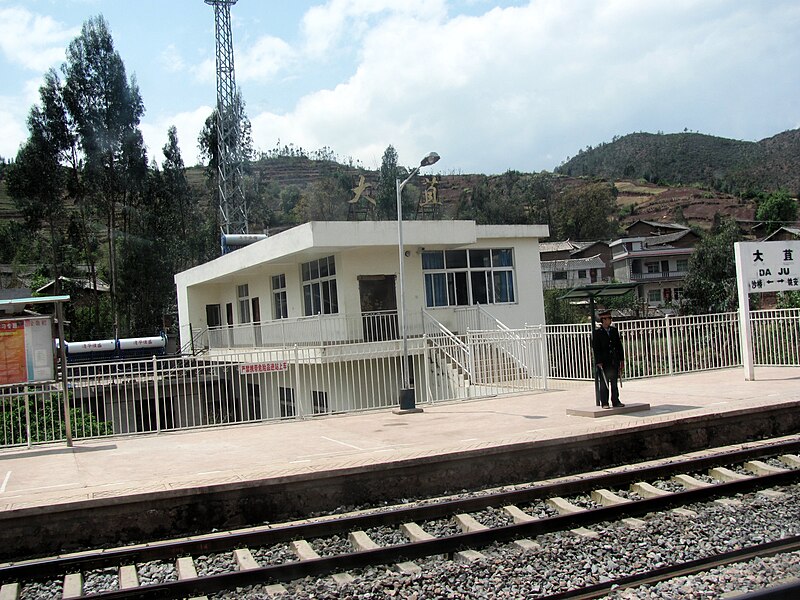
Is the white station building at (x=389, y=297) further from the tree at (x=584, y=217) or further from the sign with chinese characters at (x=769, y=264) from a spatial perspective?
the tree at (x=584, y=217)

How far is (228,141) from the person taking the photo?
163ft

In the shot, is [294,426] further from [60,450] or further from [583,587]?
[583,587]

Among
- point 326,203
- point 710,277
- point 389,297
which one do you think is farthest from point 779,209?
point 389,297

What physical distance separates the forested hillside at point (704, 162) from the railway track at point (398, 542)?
139 meters

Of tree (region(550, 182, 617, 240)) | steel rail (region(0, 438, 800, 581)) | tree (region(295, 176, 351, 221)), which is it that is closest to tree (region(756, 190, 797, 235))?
tree (region(550, 182, 617, 240))

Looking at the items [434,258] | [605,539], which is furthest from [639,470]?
[434,258]

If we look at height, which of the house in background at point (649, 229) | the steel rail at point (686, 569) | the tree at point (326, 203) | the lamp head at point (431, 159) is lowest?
the steel rail at point (686, 569)

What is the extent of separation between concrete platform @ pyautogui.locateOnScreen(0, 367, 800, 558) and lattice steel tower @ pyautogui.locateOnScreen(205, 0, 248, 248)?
35952 millimetres

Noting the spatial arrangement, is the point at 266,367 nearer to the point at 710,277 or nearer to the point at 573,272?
the point at 710,277

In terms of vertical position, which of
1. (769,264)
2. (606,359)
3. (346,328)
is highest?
(769,264)

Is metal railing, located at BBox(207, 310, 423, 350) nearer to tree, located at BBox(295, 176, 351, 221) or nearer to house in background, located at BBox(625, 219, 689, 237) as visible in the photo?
tree, located at BBox(295, 176, 351, 221)

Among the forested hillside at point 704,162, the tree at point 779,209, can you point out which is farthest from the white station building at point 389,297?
the forested hillside at point 704,162

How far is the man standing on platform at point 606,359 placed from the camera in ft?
42.1

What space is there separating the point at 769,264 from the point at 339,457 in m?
11.8
